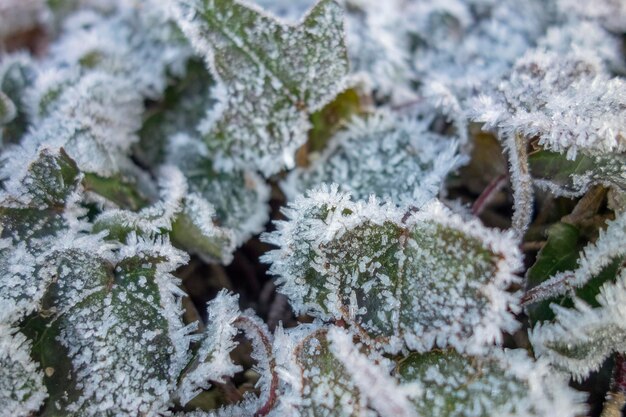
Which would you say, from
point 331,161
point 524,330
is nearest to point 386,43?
point 331,161

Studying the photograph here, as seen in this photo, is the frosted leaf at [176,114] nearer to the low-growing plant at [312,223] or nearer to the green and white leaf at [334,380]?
the low-growing plant at [312,223]

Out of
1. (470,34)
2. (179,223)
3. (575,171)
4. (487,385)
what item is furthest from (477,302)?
(470,34)

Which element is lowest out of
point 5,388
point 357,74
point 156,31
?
point 5,388

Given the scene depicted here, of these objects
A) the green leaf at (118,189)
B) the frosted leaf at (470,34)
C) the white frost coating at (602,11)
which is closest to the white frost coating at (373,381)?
the green leaf at (118,189)

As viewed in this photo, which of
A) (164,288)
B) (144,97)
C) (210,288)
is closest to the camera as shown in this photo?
(164,288)

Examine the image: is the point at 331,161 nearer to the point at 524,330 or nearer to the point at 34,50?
the point at 524,330

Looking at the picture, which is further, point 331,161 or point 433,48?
point 433,48

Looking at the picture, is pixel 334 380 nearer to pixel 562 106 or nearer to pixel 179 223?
pixel 179 223

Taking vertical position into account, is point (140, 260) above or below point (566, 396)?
below
